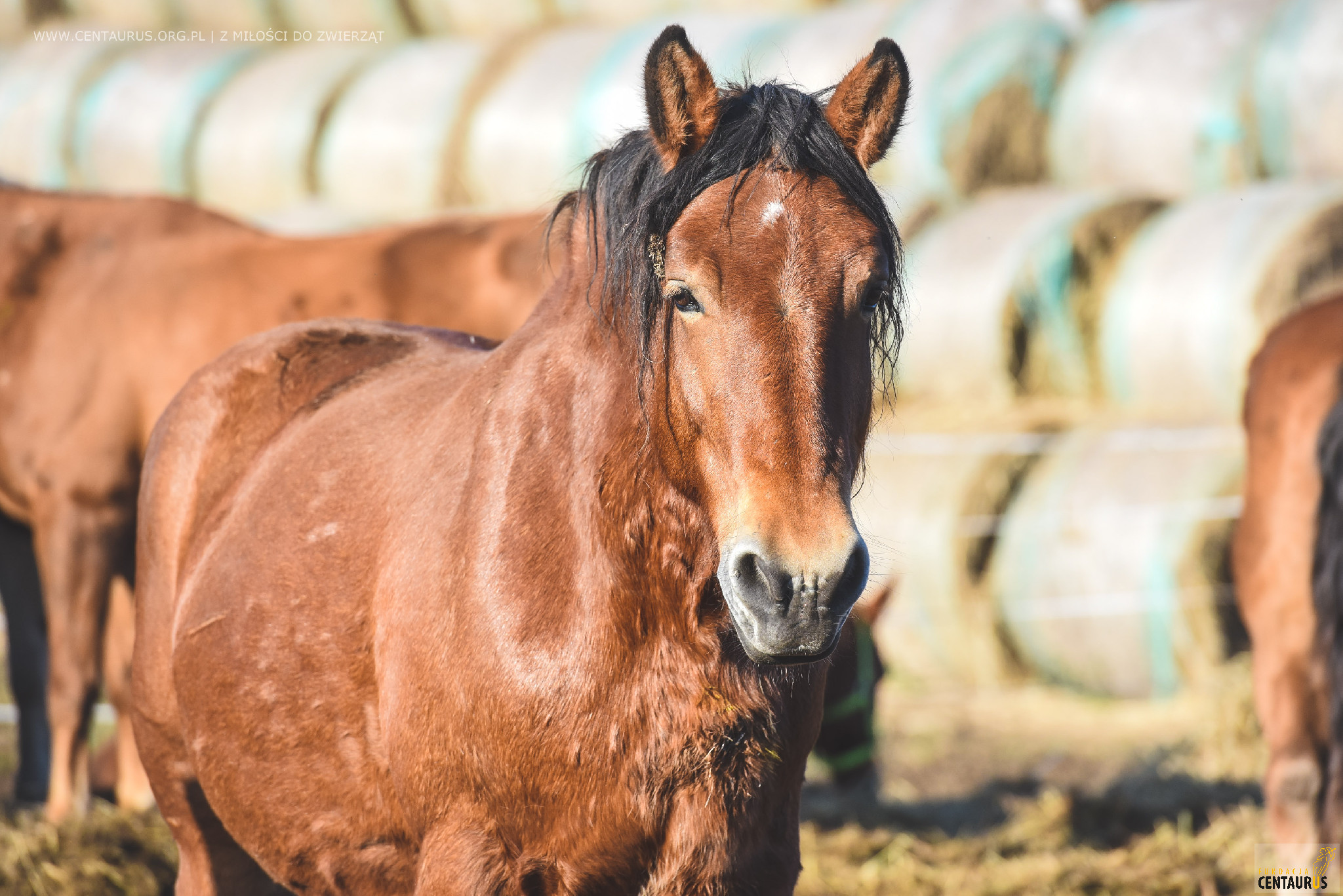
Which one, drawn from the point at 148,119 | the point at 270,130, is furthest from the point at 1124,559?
the point at 148,119

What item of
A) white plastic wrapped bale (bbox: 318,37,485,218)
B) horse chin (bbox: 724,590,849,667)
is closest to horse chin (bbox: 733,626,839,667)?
horse chin (bbox: 724,590,849,667)

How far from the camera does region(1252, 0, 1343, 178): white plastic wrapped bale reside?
604cm

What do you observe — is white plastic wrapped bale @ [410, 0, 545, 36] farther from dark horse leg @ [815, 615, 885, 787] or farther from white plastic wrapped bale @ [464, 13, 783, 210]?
dark horse leg @ [815, 615, 885, 787]

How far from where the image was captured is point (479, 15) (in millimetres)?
9875

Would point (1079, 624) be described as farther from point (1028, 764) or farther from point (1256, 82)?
point (1256, 82)

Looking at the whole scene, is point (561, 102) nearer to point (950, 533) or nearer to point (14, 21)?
point (950, 533)

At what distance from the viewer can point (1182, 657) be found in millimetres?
6062

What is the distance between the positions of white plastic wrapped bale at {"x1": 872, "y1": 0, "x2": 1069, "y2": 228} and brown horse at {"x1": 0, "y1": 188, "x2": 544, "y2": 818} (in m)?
2.73

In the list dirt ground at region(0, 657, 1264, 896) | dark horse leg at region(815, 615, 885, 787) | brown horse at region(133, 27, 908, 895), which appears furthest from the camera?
dark horse leg at region(815, 615, 885, 787)

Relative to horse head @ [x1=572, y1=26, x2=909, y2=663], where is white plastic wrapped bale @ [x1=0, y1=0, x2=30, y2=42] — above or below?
above

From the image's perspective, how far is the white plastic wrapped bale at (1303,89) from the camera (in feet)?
19.8

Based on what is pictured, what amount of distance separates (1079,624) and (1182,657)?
46 centimetres

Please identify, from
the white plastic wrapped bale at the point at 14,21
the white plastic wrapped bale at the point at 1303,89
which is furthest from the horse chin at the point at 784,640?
the white plastic wrapped bale at the point at 14,21

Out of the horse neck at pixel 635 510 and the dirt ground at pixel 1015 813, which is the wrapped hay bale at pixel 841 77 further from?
the horse neck at pixel 635 510
